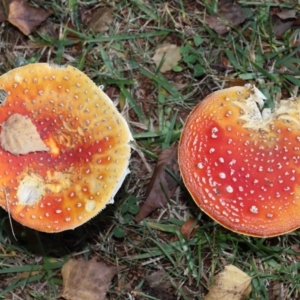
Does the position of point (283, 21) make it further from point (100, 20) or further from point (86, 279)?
point (86, 279)

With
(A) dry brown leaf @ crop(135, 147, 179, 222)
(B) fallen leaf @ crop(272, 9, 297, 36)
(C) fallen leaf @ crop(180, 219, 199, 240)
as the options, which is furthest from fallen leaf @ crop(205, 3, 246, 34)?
(C) fallen leaf @ crop(180, 219, 199, 240)

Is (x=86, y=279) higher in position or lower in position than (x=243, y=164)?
lower

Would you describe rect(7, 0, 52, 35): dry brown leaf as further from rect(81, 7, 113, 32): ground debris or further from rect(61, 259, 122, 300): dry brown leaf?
rect(61, 259, 122, 300): dry brown leaf

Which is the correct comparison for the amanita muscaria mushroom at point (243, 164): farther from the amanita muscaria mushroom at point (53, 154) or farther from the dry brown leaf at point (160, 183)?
the dry brown leaf at point (160, 183)

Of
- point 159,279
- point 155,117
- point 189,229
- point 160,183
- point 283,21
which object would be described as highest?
point 283,21

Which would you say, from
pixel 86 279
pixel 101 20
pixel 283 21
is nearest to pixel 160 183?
pixel 86 279

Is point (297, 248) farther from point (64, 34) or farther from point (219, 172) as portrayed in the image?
point (64, 34)
